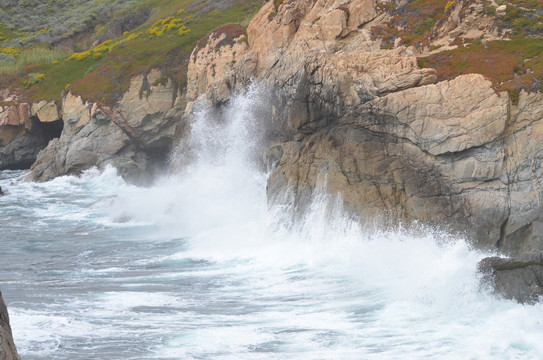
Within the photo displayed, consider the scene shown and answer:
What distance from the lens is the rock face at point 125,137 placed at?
1880 inches

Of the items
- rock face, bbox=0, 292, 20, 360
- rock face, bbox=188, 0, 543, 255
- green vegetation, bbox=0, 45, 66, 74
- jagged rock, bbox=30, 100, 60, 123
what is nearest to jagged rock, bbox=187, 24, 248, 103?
rock face, bbox=188, 0, 543, 255

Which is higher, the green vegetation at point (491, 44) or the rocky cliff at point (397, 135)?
the green vegetation at point (491, 44)

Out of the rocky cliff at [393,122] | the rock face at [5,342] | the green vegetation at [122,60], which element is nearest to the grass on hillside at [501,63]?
the rocky cliff at [393,122]

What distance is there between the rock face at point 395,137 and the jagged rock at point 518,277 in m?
3.17

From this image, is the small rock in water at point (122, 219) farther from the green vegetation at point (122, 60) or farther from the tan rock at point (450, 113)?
the tan rock at point (450, 113)

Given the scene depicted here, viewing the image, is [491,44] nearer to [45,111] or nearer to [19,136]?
[45,111]

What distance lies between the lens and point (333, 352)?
45.5ft

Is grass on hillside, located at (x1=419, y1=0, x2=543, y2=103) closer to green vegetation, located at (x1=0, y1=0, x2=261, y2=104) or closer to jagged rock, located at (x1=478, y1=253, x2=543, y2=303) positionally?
jagged rock, located at (x1=478, y1=253, x2=543, y2=303)

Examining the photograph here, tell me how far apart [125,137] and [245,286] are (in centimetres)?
3082

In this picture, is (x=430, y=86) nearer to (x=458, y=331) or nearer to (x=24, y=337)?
(x=458, y=331)

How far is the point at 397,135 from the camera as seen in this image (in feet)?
75.2

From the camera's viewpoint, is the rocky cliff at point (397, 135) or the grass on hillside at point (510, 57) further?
the grass on hillside at point (510, 57)

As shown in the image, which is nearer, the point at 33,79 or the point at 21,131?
the point at 21,131

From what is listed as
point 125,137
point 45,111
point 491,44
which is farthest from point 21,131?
point 491,44
